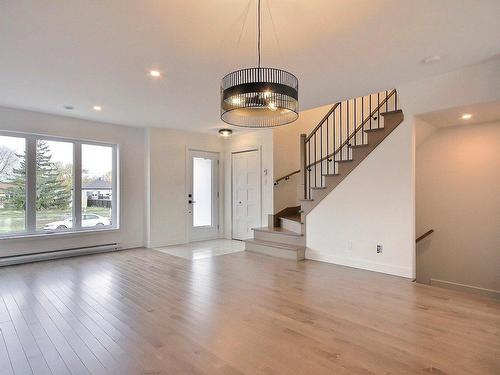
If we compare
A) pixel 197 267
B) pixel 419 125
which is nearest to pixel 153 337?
pixel 197 267

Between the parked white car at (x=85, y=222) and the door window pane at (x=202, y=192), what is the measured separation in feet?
6.58

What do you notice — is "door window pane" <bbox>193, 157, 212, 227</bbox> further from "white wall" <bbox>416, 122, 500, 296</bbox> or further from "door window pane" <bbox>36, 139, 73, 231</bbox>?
"white wall" <bbox>416, 122, 500, 296</bbox>

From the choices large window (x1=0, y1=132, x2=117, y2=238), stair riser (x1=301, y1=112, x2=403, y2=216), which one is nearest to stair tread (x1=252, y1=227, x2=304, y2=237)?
stair riser (x1=301, y1=112, x2=403, y2=216)

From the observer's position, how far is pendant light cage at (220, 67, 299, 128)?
2100mm

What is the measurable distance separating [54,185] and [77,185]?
1.23 feet

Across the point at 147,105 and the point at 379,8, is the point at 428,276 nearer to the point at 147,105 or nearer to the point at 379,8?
the point at 379,8

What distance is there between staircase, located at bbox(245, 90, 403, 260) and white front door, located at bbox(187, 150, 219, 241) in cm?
175

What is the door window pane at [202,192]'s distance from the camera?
7.38m

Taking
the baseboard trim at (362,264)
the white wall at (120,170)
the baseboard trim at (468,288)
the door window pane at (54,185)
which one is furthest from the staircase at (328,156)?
the door window pane at (54,185)

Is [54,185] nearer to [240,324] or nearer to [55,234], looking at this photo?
[55,234]

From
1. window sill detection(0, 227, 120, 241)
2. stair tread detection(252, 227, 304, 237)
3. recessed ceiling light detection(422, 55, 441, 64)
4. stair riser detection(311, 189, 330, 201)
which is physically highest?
recessed ceiling light detection(422, 55, 441, 64)

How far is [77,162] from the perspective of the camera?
5.86 meters

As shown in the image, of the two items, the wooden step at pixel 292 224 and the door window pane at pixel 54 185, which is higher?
the door window pane at pixel 54 185

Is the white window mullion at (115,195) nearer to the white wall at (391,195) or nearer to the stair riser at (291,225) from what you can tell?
the stair riser at (291,225)
